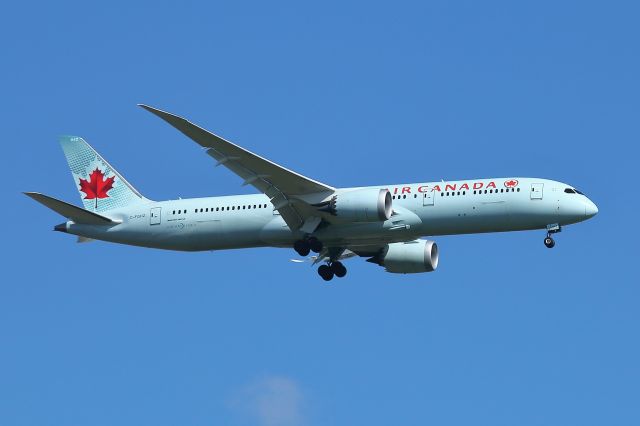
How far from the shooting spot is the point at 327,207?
2098 inches

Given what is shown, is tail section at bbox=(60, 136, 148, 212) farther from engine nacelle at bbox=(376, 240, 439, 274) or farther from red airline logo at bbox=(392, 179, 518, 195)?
red airline logo at bbox=(392, 179, 518, 195)

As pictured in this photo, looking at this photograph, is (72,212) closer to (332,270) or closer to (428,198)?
(332,270)

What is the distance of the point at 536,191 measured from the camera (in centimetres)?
5266

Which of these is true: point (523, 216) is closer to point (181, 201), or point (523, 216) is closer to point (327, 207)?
point (327, 207)

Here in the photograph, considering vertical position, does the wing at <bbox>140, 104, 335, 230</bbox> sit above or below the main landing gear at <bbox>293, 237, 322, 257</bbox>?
above

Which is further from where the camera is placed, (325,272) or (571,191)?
(325,272)

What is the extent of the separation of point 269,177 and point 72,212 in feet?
32.7

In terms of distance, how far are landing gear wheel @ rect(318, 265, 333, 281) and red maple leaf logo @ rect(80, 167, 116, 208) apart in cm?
1090

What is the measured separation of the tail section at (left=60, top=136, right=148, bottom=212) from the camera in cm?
5966

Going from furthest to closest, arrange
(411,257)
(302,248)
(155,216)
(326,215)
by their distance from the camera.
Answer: (411,257), (155,216), (302,248), (326,215)

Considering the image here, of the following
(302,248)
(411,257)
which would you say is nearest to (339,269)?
(411,257)

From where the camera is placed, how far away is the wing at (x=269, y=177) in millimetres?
50969

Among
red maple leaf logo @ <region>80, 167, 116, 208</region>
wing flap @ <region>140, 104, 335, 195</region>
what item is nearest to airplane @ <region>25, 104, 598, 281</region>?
wing flap @ <region>140, 104, 335, 195</region>

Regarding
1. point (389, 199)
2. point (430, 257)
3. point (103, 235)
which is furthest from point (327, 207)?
point (103, 235)
